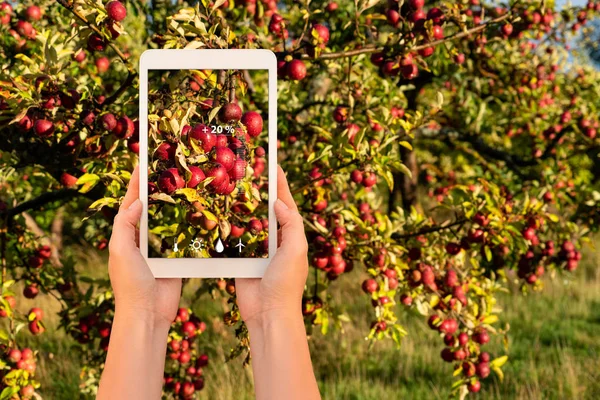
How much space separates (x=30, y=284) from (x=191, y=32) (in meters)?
2.19

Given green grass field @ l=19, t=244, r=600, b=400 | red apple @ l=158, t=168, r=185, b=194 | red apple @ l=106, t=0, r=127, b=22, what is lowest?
green grass field @ l=19, t=244, r=600, b=400

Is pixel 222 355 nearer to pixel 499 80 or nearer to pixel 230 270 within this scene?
pixel 499 80

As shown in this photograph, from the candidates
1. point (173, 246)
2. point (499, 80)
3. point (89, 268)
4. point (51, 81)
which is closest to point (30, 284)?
point (51, 81)

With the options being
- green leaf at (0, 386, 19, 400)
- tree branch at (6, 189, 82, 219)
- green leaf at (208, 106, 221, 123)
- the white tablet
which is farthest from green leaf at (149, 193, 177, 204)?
green leaf at (0, 386, 19, 400)

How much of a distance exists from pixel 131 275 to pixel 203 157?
1.28ft

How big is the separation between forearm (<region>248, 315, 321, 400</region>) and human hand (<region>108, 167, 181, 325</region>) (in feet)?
0.98

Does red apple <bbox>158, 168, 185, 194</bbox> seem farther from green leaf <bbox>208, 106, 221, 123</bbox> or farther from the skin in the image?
green leaf <bbox>208, 106, 221, 123</bbox>

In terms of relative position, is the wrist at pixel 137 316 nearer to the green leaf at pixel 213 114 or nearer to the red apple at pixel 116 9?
the green leaf at pixel 213 114

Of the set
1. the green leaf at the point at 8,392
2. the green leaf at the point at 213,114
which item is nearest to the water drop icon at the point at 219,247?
the green leaf at the point at 213,114

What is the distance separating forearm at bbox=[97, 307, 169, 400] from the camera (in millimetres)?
1590

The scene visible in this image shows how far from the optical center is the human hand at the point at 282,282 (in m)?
1.74

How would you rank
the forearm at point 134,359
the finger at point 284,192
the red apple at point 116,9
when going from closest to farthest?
the forearm at point 134,359 → the finger at point 284,192 → the red apple at point 116,9

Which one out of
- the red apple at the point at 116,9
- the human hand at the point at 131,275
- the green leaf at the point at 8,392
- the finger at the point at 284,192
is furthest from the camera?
the green leaf at the point at 8,392

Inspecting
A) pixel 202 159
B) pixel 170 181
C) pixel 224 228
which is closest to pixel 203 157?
pixel 202 159
